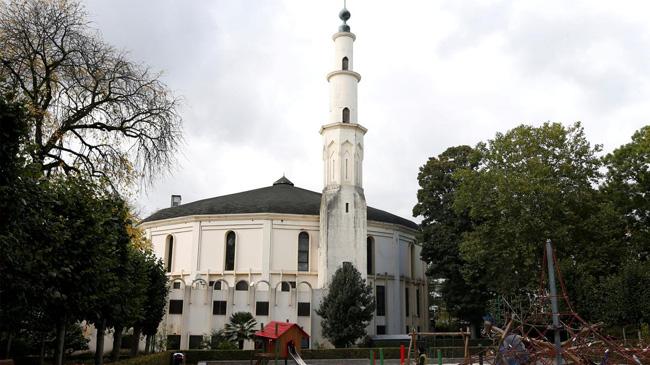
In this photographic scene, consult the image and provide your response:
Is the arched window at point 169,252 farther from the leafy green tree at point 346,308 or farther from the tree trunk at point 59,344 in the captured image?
the tree trunk at point 59,344

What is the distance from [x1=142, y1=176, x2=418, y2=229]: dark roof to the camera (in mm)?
51781

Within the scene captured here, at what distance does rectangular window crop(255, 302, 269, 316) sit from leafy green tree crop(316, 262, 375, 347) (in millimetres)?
4113

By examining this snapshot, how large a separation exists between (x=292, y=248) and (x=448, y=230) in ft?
43.1

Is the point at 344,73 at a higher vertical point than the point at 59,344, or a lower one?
higher

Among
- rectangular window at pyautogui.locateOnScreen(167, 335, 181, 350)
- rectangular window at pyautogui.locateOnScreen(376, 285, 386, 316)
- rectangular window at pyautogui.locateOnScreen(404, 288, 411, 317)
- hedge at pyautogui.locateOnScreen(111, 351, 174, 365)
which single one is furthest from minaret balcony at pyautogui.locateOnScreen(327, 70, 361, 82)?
hedge at pyautogui.locateOnScreen(111, 351, 174, 365)

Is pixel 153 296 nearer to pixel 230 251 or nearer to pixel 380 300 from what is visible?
pixel 230 251

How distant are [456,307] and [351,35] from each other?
83.4ft

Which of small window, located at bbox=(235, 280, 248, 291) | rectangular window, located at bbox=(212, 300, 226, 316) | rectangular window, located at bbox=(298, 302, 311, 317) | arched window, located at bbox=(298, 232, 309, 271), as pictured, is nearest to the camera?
rectangular window, located at bbox=(212, 300, 226, 316)

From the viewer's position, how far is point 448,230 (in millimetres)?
46438

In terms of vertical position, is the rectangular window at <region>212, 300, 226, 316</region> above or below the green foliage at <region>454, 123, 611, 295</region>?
below

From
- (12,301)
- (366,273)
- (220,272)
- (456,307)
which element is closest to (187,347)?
(220,272)

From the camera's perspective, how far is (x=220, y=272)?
4969cm

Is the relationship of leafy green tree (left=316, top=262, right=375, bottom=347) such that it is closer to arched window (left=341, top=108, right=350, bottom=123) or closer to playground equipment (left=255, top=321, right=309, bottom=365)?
arched window (left=341, top=108, right=350, bottom=123)

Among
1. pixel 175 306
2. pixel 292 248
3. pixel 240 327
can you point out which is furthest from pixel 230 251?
pixel 240 327
